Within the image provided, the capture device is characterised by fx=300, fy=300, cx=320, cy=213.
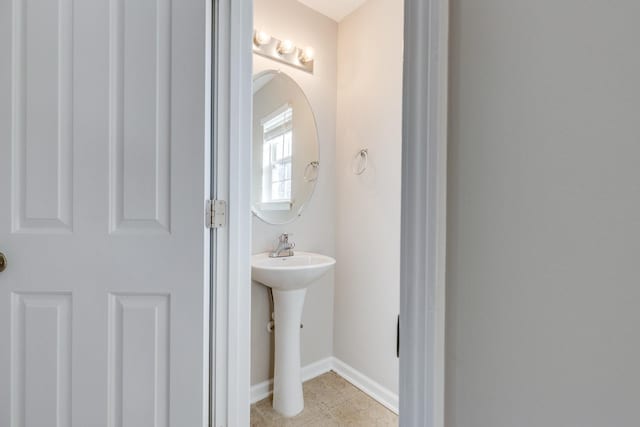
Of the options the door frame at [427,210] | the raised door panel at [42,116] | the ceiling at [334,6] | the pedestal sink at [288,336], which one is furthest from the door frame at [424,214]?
the ceiling at [334,6]

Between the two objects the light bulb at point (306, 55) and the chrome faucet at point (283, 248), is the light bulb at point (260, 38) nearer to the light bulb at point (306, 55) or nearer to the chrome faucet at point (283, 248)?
the light bulb at point (306, 55)

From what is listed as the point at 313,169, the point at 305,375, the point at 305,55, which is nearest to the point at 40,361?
the point at 305,375

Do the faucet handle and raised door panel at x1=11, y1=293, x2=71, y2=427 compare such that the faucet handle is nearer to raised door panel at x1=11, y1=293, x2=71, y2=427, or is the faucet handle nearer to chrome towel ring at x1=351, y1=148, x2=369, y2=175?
chrome towel ring at x1=351, y1=148, x2=369, y2=175

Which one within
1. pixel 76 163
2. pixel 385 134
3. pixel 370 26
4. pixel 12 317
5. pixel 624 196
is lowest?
pixel 12 317

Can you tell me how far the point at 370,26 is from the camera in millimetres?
1898

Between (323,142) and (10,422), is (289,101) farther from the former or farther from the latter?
(10,422)

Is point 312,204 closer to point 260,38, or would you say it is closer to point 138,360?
point 260,38

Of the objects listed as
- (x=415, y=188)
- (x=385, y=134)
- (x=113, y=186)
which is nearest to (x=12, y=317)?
(x=113, y=186)

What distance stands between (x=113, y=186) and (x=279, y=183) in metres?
1.08

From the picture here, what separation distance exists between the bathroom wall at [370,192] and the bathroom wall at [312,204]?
0.07 meters

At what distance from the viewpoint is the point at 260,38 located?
1755 mm

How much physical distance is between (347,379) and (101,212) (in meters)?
1.76

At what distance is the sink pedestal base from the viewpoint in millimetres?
1653

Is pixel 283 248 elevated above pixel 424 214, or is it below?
below
